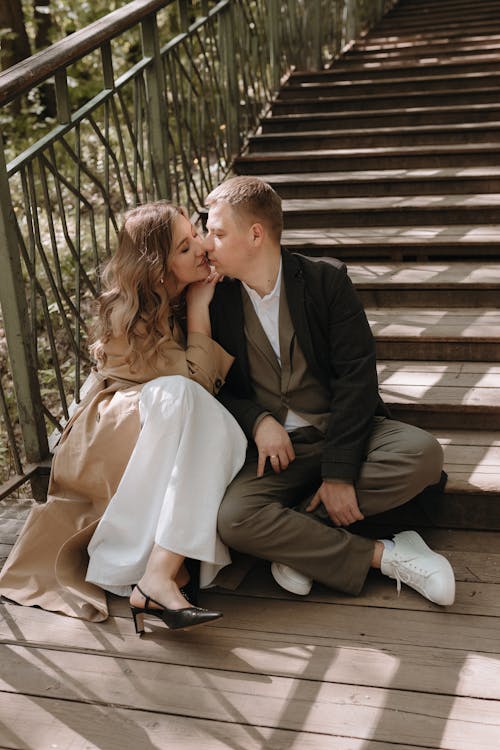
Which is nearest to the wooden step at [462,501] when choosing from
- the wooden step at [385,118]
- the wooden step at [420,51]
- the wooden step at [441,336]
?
the wooden step at [441,336]

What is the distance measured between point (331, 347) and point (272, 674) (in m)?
0.98

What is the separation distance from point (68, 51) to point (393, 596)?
204 centimetres

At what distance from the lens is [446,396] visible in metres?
2.90

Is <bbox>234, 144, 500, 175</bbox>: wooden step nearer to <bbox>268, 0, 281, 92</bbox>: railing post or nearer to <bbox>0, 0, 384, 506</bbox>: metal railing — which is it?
<bbox>0, 0, 384, 506</bbox>: metal railing

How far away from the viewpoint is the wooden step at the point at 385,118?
4.81 metres

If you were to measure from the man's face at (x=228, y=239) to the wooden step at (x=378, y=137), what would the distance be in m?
2.48

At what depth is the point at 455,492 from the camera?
2.54 m

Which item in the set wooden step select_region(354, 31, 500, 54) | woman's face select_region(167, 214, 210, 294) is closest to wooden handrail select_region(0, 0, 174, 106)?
woman's face select_region(167, 214, 210, 294)

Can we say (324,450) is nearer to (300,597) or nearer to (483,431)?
(300,597)

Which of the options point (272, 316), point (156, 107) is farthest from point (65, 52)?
point (272, 316)

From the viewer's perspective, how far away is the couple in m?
2.30

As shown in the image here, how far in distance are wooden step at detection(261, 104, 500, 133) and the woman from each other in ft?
8.91

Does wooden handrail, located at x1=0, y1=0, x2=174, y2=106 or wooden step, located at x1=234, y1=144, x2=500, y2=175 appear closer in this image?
wooden handrail, located at x1=0, y1=0, x2=174, y2=106

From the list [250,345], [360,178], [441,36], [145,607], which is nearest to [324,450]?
[250,345]
